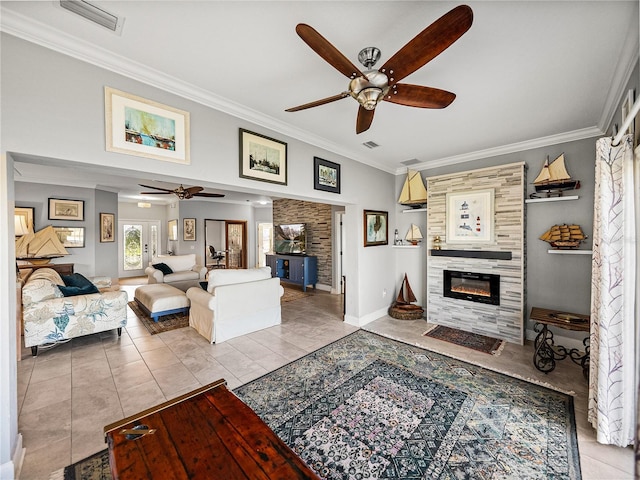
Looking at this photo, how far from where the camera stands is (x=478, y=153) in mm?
4039

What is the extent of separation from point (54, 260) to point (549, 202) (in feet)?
30.9

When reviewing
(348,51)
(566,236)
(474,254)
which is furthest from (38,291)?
(566,236)

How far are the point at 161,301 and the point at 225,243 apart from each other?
5.16 meters

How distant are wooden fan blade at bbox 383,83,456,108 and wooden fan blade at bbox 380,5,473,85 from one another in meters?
0.15

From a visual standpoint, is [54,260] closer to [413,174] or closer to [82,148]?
[82,148]

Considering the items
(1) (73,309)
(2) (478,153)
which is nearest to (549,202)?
(2) (478,153)

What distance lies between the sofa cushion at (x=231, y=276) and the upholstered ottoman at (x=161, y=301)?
1.37 m

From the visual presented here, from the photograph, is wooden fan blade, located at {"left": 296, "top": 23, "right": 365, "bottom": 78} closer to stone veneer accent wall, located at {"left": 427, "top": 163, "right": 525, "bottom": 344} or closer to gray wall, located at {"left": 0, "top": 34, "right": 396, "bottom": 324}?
gray wall, located at {"left": 0, "top": 34, "right": 396, "bottom": 324}

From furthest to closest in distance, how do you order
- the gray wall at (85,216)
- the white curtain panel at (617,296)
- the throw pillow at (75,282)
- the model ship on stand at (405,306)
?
the gray wall at (85,216) < the model ship on stand at (405,306) < the throw pillow at (75,282) < the white curtain panel at (617,296)

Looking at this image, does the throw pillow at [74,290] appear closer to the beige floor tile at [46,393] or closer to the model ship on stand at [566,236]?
the beige floor tile at [46,393]

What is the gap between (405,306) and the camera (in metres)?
4.71

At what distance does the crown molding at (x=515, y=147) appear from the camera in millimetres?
3234

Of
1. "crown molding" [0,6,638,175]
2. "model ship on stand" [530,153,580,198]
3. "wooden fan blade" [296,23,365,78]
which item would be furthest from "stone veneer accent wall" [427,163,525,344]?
"wooden fan blade" [296,23,365,78]

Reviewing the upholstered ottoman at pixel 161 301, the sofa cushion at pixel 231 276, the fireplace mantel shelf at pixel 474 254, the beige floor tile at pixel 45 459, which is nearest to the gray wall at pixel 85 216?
the upholstered ottoman at pixel 161 301
